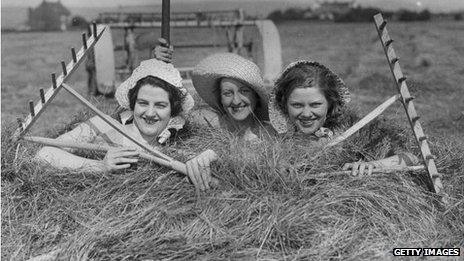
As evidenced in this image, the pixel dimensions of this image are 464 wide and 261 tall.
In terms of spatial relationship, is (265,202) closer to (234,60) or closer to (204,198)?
(204,198)

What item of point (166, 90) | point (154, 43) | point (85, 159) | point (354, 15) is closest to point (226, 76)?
point (166, 90)

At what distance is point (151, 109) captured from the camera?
3855mm

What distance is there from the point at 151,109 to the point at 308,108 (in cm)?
107

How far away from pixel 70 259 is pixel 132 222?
0.36 metres

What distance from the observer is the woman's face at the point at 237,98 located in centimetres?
423

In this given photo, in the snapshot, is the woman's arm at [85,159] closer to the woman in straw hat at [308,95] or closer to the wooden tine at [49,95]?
the wooden tine at [49,95]

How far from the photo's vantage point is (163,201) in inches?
122

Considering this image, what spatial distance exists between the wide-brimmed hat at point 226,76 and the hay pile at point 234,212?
0.80 meters

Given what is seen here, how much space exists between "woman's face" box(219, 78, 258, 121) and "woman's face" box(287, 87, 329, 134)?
0.42 meters

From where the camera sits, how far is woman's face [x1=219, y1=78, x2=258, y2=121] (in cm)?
423

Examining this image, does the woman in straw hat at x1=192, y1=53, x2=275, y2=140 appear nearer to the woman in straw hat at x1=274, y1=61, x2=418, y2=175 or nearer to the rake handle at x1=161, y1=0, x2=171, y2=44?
the woman in straw hat at x1=274, y1=61, x2=418, y2=175

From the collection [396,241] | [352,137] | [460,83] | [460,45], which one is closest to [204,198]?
[396,241]

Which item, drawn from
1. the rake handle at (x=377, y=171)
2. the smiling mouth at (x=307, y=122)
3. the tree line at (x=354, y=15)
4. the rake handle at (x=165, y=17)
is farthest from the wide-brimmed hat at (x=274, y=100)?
the tree line at (x=354, y=15)

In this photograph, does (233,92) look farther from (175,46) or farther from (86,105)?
(175,46)
